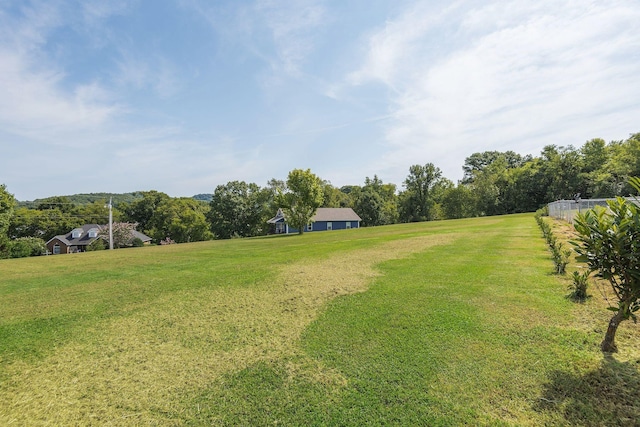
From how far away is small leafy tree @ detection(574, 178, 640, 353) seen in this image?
2783 millimetres

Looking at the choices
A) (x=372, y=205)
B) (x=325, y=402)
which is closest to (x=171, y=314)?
(x=325, y=402)

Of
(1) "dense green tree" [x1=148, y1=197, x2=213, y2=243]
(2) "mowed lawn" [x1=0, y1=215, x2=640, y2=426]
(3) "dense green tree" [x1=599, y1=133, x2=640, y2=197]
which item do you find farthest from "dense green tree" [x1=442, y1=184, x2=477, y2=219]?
(2) "mowed lawn" [x1=0, y1=215, x2=640, y2=426]

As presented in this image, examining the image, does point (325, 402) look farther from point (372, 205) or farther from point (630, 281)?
point (372, 205)

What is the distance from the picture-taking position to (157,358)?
12.3ft

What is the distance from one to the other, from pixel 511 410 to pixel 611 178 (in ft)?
140

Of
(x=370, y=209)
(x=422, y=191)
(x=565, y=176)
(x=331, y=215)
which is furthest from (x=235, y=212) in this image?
Answer: (x=565, y=176)

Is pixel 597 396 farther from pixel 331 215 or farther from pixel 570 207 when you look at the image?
pixel 331 215

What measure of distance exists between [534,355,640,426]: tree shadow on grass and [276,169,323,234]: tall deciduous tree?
27.5 meters

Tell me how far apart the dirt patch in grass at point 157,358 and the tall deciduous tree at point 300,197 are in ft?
78.3

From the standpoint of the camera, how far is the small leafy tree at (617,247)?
2.78 meters

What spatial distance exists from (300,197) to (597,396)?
28.1 meters

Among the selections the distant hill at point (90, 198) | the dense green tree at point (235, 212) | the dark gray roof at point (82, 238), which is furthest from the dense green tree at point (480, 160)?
the dark gray roof at point (82, 238)

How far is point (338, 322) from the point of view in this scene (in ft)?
15.1

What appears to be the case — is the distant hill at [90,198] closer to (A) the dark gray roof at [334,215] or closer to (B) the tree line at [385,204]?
(B) the tree line at [385,204]
